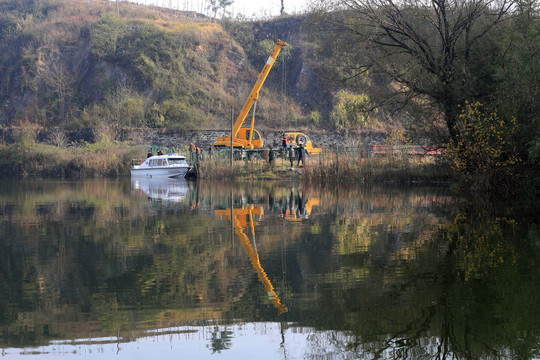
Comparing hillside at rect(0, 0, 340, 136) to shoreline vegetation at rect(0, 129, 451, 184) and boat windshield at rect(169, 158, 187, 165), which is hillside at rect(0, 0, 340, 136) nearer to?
shoreline vegetation at rect(0, 129, 451, 184)

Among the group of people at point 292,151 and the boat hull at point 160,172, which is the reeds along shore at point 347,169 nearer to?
the group of people at point 292,151

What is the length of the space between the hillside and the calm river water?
5205cm

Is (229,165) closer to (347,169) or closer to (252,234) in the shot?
(347,169)

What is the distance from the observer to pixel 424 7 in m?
25.8

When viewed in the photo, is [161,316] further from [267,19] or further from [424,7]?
[267,19]

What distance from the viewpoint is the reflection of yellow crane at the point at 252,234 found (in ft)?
26.3

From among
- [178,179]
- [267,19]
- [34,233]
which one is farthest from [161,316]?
[267,19]

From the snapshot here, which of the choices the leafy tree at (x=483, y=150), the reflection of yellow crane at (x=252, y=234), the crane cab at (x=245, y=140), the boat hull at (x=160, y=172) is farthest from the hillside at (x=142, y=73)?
the reflection of yellow crane at (x=252, y=234)

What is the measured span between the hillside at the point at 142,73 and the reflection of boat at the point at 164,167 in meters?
18.5

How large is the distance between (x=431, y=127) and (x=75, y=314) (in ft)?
69.7

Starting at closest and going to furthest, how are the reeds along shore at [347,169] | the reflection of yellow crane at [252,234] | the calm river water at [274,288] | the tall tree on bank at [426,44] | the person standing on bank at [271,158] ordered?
the calm river water at [274,288] < the reflection of yellow crane at [252,234] < the tall tree on bank at [426,44] < the reeds along shore at [347,169] < the person standing on bank at [271,158]

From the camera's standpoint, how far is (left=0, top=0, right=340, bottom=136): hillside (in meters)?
69.7

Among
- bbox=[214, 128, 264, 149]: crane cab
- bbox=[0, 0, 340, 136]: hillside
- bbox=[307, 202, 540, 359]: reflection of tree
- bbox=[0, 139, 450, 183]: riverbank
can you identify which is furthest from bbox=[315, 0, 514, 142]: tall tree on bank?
bbox=[0, 0, 340, 136]: hillside

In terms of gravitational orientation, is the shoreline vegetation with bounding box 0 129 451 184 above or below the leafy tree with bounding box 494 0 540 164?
below
